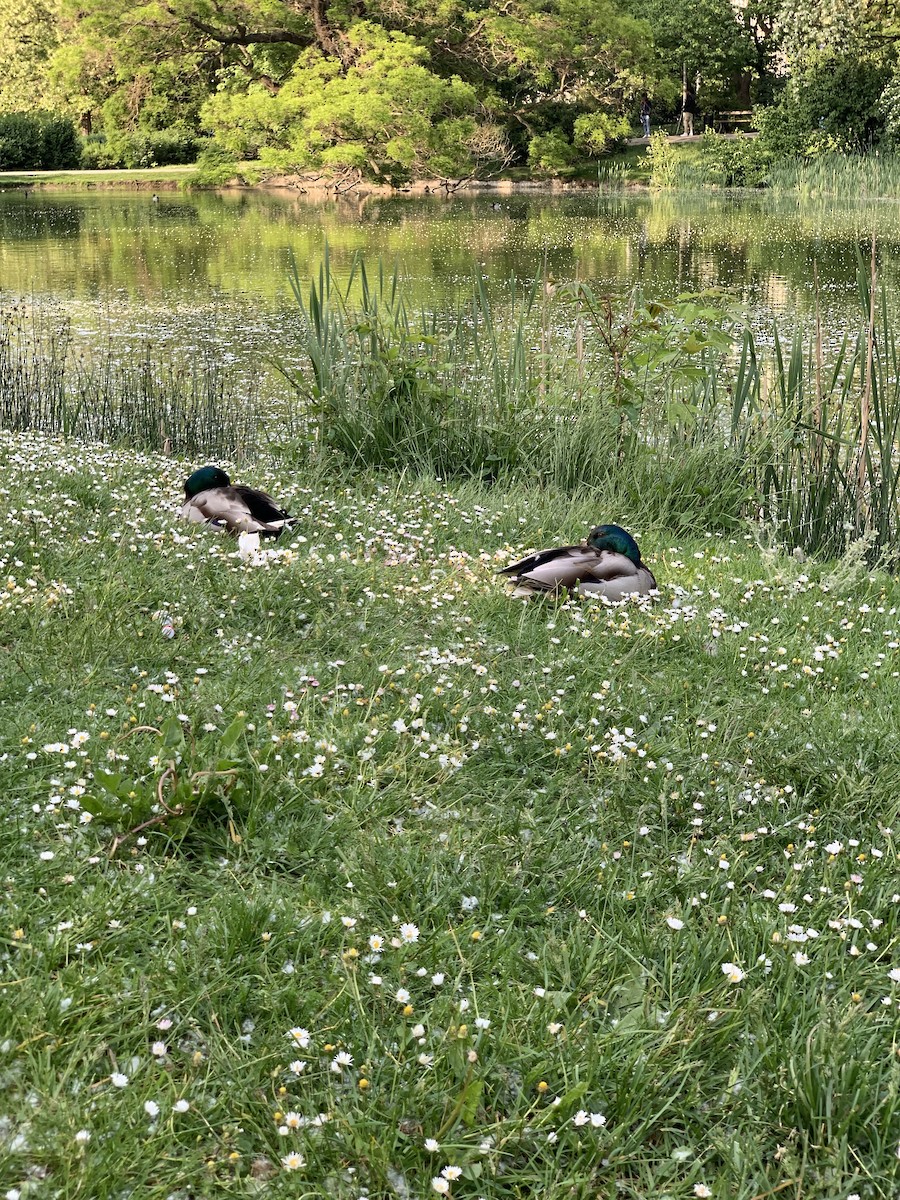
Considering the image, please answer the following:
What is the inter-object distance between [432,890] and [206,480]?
3.11 meters

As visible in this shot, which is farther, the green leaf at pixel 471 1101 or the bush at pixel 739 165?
the bush at pixel 739 165

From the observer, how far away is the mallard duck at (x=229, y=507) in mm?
4816

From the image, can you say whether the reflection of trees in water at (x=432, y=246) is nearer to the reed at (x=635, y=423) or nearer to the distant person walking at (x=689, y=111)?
the reed at (x=635, y=423)

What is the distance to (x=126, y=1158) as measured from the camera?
1.76m

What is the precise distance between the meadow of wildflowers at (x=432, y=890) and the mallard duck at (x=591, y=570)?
0.17 m

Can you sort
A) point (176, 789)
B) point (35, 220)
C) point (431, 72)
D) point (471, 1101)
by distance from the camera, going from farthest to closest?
point (431, 72), point (35, 220), point (176, 789), point (471, 1101)

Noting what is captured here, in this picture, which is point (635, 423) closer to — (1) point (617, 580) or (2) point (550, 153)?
(1) point (617, 580)

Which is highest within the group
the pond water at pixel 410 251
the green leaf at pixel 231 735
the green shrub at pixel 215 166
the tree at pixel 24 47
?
the tree at pixel 24 47

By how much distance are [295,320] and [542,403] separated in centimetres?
779

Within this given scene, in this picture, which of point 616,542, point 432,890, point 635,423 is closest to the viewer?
point 432,890

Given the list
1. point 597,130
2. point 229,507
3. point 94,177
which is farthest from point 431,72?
point 229,507

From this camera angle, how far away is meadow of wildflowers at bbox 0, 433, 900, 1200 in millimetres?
1863

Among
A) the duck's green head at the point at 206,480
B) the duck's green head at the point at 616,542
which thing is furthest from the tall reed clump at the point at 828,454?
the duck's green head at the point at 206,480

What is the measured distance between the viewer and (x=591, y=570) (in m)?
4.35
